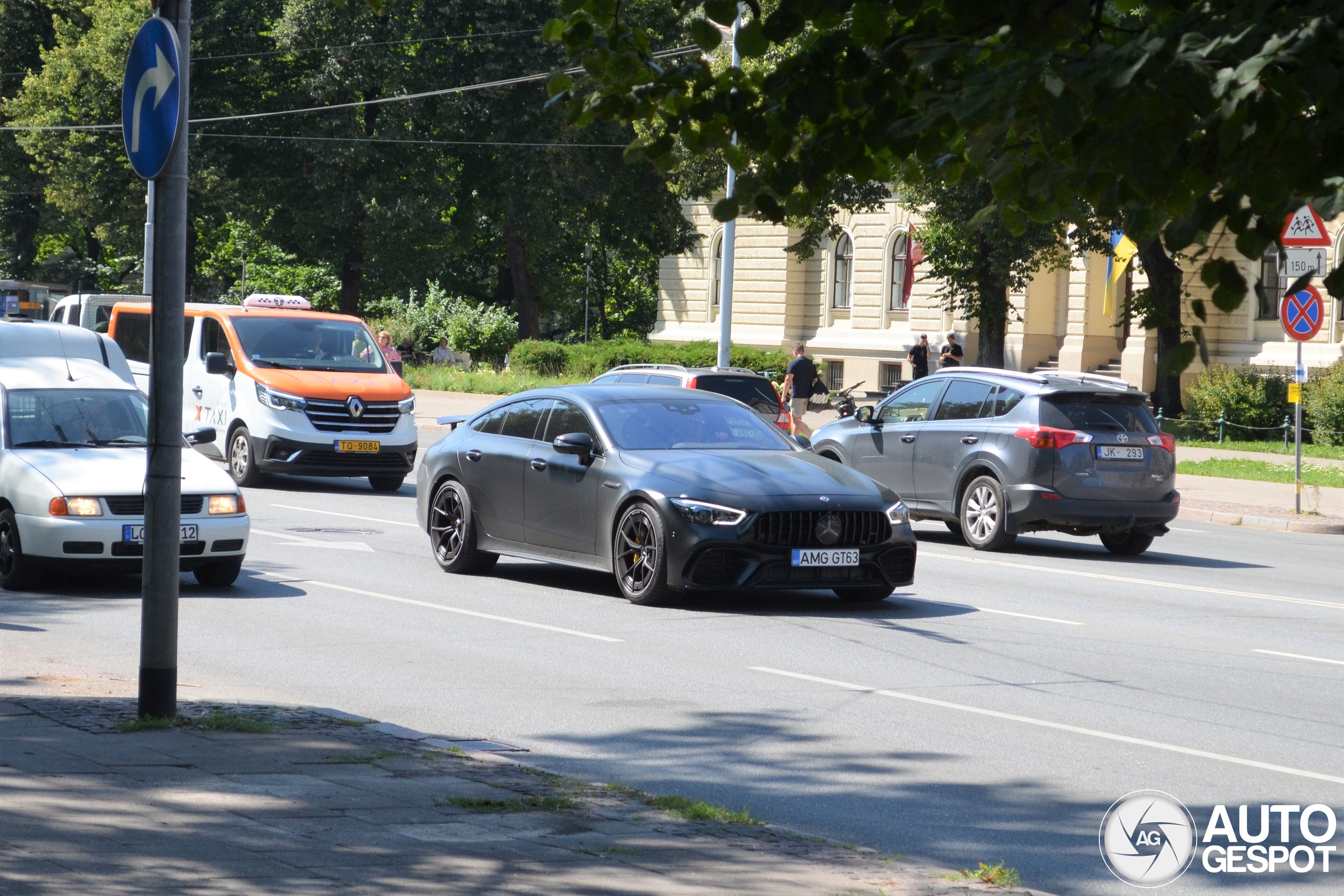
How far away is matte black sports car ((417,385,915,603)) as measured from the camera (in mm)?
11375

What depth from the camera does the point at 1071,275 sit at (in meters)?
48.9

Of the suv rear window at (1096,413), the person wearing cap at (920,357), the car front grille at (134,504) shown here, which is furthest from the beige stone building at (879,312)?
the car front grille at (134,504)

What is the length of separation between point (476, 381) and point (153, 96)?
39.4 metres

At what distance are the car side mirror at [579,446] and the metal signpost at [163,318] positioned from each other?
5.32 metres

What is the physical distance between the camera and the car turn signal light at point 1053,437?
16.1 metres

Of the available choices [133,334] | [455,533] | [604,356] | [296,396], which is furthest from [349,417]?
[604,356]

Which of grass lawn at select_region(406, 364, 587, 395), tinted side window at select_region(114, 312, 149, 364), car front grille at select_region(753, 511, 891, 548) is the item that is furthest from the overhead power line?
car front grille at select_region(753, 511, 891, 548)

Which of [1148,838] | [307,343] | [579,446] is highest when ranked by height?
[307,343]

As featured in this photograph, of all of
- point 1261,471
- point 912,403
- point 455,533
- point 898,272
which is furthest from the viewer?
point 898,272

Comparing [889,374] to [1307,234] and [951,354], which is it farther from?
[1307,234]

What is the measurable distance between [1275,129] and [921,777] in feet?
12.2

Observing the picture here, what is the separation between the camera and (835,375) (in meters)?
54.2

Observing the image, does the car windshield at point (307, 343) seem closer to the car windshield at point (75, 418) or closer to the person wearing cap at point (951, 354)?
the car windshield at point (75, 418)

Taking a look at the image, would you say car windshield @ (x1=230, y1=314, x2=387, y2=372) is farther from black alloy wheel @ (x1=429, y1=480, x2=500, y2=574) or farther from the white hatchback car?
black alloy wheel @ (x1=429, y1=480, x2=500, y2=574)
